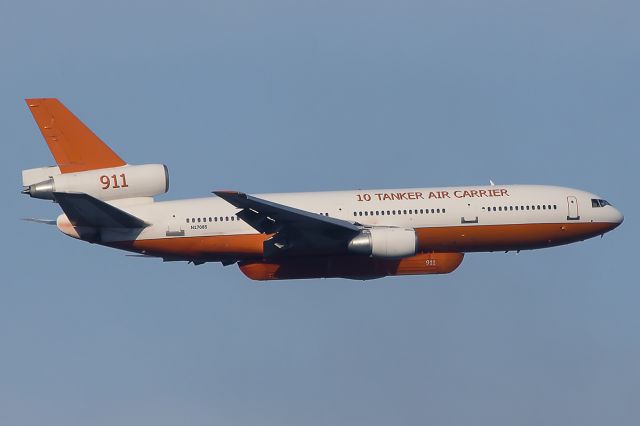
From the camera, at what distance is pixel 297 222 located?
57.1 meters

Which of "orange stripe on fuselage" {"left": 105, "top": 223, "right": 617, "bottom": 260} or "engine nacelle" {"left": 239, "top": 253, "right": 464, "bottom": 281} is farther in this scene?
"engine nacelle" {"left": 239, "top": 253, "right": 464, "bottom": 281}

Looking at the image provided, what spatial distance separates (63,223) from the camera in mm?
58312

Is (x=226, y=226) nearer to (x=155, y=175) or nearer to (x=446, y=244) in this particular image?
(x=155, y=175)

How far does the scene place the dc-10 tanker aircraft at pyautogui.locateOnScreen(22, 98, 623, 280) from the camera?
5794cm

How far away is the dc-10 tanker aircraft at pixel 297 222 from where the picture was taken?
5794 cm

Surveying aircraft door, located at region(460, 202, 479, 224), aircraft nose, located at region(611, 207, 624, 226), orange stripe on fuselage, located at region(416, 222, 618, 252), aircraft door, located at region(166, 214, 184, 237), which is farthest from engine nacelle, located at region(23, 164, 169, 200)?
aircraft nose, located at region(611, 207, 624, 226)

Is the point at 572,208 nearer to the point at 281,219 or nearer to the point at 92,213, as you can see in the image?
the point at 281,219

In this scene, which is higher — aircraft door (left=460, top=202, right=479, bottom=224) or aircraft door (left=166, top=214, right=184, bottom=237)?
aircraft door (left=460, top=202, right=479, bottom=224)

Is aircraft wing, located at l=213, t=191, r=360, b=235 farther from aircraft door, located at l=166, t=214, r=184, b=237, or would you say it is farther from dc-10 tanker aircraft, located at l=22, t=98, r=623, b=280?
aircraft door, located at l=166, t=214, r=184, b=237

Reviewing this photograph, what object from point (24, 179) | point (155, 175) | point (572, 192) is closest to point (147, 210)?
point (155, 175)

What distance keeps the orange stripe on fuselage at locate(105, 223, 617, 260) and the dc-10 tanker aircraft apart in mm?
46

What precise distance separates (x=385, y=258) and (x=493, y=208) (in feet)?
19.7

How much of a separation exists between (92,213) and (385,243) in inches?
510

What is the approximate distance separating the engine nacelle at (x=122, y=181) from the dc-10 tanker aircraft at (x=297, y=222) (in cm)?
5
